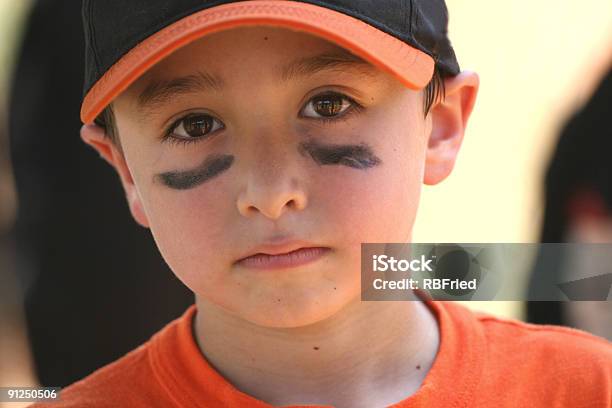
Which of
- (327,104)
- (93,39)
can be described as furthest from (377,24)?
(93,39)

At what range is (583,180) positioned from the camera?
315 centimetres

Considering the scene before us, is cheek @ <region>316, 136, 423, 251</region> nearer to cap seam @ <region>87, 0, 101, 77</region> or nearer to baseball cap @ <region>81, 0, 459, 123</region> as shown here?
baseball cap @ <region>81, 0, 459, 123</region>

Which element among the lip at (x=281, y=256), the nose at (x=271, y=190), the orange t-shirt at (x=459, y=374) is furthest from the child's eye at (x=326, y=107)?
the orange t-shirt at (x=459, y=374)

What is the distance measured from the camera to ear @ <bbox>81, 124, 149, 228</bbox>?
1.78m

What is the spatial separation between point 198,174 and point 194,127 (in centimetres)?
8

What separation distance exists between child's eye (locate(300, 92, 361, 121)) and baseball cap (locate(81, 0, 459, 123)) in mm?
87

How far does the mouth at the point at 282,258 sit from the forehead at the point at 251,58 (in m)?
0.29

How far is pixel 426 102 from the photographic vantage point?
5.53 feet

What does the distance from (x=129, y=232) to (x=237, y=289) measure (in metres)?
1.16

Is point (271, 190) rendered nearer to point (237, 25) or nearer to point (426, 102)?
point (237, 25)

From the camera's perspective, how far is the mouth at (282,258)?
4.88 feet

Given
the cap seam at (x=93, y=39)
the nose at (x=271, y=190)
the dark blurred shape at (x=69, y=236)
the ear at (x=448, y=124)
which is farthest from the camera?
the dark blurred shape at (x=69, y=236)

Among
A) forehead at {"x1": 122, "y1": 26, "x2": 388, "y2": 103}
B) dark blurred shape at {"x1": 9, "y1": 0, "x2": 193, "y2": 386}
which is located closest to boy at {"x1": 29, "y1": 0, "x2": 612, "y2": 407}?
forehead at {"x1": 122, "y1": 26, "x2": 388, "y2": 103}

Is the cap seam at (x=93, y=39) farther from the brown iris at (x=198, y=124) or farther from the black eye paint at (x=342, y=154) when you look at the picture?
the black eye paint at (x=342, y=154)
